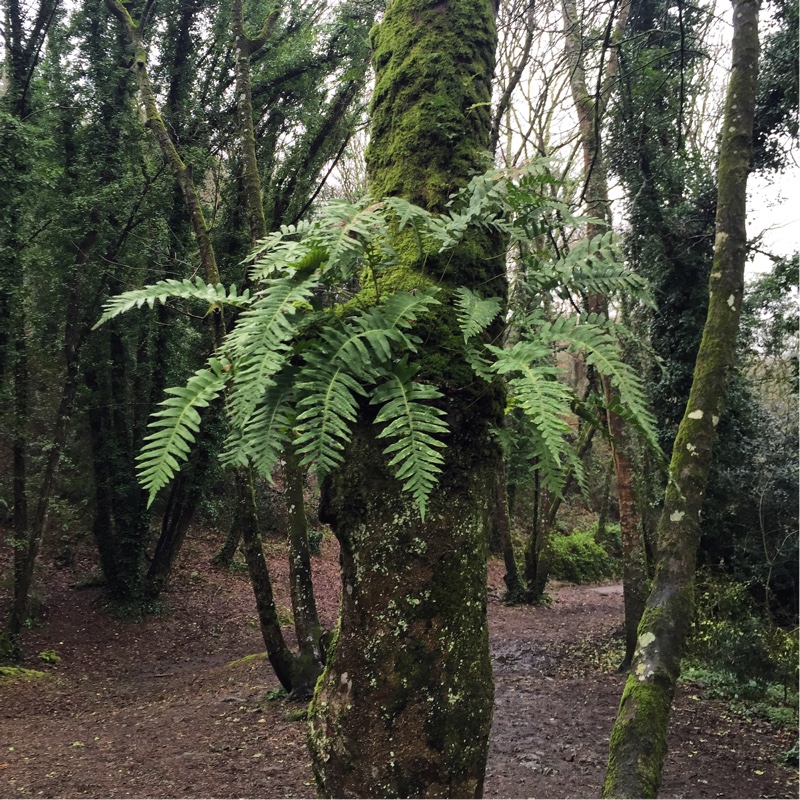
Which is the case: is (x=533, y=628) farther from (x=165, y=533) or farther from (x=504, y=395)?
(x=504, y=395)

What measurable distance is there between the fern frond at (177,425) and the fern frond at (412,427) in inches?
20.3

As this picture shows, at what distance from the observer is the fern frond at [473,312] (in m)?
1.58

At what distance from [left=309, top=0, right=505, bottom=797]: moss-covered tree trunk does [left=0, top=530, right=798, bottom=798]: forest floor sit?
3.98m

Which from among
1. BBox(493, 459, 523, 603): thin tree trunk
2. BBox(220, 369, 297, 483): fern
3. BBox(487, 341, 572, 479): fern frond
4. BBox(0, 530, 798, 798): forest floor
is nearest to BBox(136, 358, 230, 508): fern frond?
BBox(220, 369, 297, 483): fern

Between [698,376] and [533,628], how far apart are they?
9.94 metres

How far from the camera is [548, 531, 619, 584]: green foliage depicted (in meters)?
19.0

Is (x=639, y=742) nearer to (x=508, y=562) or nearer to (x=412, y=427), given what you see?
(x=412, y=427)

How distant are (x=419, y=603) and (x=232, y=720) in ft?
20.2

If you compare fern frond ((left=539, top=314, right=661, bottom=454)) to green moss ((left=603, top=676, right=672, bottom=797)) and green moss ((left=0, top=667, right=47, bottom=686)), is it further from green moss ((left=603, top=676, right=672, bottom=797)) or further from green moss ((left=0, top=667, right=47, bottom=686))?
green moss ((left=0, top=667, right=47, bottom=686))

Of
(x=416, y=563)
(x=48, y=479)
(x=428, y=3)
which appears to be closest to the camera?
(x=416, y=563)

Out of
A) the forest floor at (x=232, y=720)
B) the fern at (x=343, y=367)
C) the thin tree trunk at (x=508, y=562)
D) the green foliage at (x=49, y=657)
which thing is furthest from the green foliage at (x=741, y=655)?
the green foliage at (x=49, y=657)

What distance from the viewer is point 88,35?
10.4 metres

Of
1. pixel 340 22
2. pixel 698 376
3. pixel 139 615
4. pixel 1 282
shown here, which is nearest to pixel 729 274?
pixel 698 376

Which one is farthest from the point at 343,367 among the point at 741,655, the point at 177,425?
the point at 741,655
